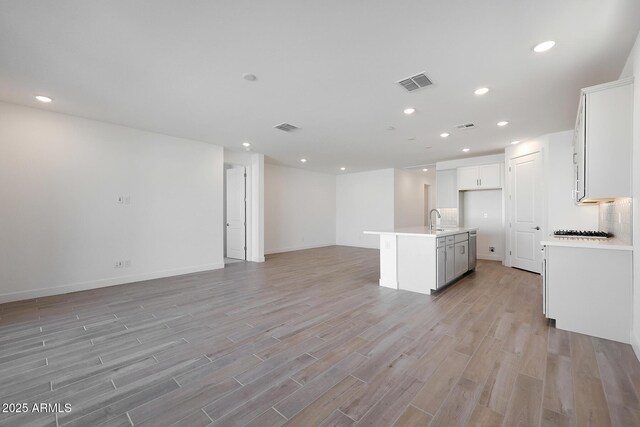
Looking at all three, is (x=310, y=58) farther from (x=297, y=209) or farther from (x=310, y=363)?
(x=297, y=209)

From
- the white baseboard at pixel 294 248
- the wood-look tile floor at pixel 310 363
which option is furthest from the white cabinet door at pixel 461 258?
the white baseboard at pixel 294 248

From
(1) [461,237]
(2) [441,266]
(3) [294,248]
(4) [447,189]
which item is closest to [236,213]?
(3) [294,248]

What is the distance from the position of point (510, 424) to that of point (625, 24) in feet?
10.4

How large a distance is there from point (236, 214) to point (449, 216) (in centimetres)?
609

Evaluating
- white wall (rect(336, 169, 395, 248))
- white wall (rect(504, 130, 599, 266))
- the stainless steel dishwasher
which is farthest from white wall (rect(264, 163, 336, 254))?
white wall (rect(504, 130, 599, 266))

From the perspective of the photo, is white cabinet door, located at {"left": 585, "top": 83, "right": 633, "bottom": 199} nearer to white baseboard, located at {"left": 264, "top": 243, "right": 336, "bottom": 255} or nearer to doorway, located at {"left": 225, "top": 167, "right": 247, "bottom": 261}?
doorway, located at {"left": 225, "top": 167, "right": 247, "bottom": 261}

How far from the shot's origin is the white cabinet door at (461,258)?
467 cm

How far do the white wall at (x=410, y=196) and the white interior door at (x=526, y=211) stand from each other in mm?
3470

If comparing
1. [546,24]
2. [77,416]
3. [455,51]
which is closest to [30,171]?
[77,416]

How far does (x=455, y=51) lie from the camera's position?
2.47 meters

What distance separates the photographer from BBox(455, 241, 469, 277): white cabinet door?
4674 millimetres

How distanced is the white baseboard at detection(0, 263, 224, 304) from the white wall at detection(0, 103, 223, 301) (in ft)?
0.04

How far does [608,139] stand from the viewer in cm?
244

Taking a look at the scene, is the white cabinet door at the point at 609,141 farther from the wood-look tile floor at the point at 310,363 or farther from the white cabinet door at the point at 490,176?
the white cabinet door at the point at 490,176
